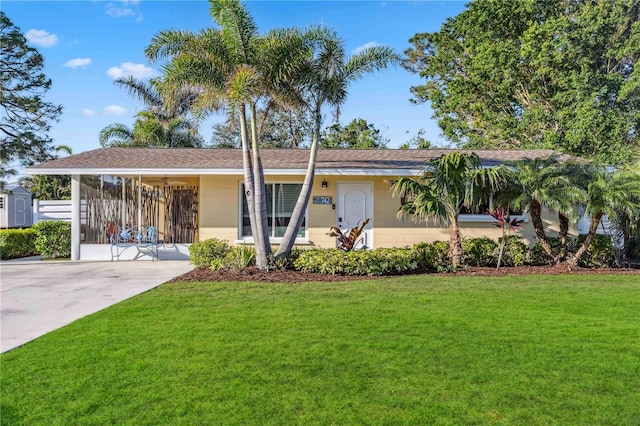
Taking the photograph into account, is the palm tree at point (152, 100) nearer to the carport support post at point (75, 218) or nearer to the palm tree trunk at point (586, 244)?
the carport support post at point (75, 218)

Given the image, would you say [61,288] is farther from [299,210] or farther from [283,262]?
[299,210]

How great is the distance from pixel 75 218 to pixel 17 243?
3.14m

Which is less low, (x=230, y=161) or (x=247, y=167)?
(x=230, y=161)

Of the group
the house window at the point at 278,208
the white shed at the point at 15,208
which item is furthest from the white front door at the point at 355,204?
the white shed at the point at 15,208

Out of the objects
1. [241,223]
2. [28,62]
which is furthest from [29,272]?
[28,62]

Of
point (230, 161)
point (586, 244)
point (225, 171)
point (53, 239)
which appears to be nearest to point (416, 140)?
point (230, 161)

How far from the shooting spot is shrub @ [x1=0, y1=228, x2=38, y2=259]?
13823mm

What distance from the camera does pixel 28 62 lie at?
2327 centimetres

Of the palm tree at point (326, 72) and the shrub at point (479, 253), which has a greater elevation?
the palm tree at point (326, 72)

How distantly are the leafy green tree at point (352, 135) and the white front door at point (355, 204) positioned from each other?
62.4ft

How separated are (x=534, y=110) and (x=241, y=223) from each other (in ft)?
54.2

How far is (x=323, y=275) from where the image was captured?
10.0 metres

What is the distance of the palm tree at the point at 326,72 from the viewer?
10.2 metres

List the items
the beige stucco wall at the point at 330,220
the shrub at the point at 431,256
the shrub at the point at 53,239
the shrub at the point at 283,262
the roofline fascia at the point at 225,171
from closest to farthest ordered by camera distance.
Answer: the shrub at the point at 283,262, the shrub at the point at 431,256, the roofline fascia at the point at 225,171, the beige stucco wall at the point at 330,220, the shrub at the point at 53,239
